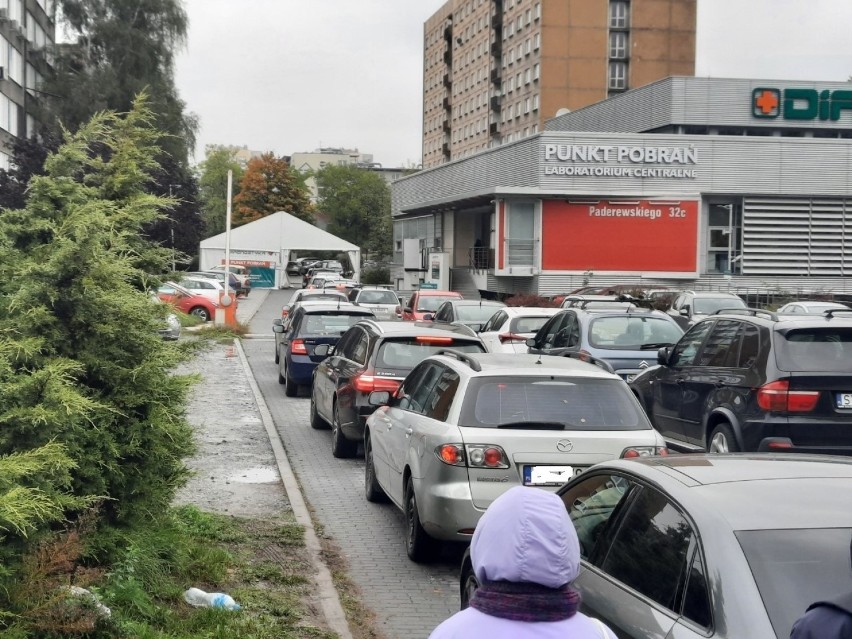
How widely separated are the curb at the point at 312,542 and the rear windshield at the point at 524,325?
5301 mm

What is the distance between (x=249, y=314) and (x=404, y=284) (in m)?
19.5

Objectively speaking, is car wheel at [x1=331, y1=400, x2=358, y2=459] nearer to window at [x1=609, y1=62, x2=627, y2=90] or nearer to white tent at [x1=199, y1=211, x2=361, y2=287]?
white tent at [x1=199, y1=211, x2=361, y2=287]

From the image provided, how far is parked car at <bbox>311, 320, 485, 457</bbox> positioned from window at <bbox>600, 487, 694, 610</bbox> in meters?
7.39

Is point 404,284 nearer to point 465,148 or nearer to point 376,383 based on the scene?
point 465,148

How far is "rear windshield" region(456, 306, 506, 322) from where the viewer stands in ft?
77.0

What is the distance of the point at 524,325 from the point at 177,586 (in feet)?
44.0

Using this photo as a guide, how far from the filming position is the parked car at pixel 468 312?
23.4m

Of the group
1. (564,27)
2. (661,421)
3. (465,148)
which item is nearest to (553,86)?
(564,27)

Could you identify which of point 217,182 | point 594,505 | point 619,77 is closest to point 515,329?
point 594,505

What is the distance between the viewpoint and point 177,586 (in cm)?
652

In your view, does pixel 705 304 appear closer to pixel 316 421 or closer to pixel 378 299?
pixel 378 299

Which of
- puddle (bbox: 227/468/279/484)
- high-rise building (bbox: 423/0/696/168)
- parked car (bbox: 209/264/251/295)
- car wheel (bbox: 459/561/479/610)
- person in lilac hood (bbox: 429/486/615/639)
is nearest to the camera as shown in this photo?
person in lilac hood (bbox: 429/486/615/639)

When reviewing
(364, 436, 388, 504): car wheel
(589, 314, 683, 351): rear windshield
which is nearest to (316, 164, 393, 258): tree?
(589, 314, 683, 351): rear windshield

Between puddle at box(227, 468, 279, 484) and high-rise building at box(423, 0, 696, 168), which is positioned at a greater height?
high-rise building at box(423, 0, 696, 168)
